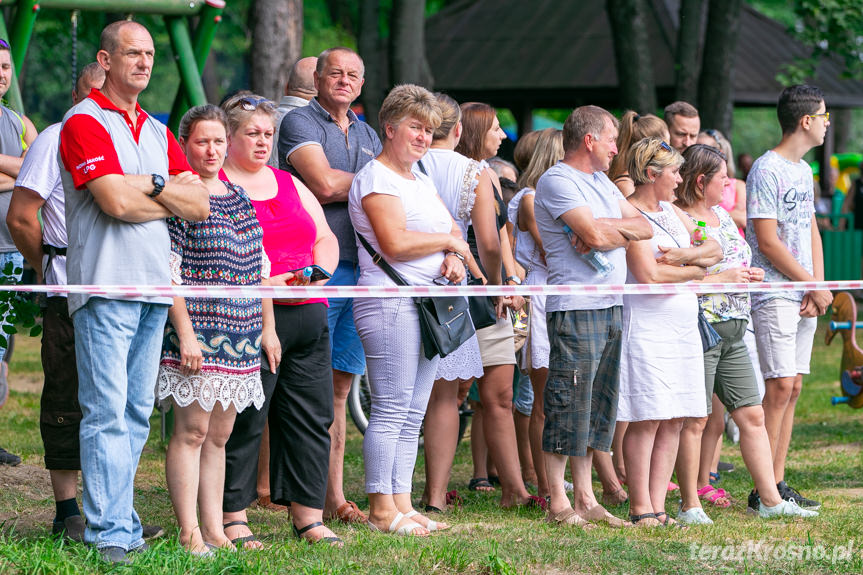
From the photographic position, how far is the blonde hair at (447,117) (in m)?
5.71

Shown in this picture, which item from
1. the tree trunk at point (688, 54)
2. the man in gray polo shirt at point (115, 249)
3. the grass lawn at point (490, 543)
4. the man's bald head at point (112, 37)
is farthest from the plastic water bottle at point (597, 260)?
the tree trunk at point (688, 54)

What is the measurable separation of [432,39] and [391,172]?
48.5 ft

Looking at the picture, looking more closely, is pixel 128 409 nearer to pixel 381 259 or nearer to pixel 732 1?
pixel 381 259

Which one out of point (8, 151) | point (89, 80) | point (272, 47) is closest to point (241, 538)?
point (89, 80)

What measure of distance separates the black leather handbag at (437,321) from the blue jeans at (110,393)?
43.9 inches

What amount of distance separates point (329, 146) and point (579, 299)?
1402 mm

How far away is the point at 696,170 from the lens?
5926 millimetres

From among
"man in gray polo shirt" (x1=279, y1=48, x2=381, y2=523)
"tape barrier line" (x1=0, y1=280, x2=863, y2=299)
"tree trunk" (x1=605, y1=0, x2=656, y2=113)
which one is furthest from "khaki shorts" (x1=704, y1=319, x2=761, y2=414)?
"tree trunk" (x1=605, y1=0, x2=656, y2=113)

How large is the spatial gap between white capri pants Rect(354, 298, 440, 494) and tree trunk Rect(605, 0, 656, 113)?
8763mm

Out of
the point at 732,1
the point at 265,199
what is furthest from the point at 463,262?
the point at 732,1

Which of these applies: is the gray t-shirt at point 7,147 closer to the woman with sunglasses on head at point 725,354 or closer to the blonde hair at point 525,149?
the blonde hair at point 525,149

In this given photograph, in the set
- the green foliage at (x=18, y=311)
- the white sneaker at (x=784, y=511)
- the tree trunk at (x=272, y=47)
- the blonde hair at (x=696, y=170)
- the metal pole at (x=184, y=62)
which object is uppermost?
the tree trunk at (x=272, y=47)

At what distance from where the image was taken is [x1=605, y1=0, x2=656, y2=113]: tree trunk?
44.4ft

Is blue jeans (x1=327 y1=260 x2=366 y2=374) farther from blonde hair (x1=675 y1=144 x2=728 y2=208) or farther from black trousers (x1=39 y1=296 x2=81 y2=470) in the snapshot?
blonde hair (x1=675 y1=144 x2=728 y2=208)
